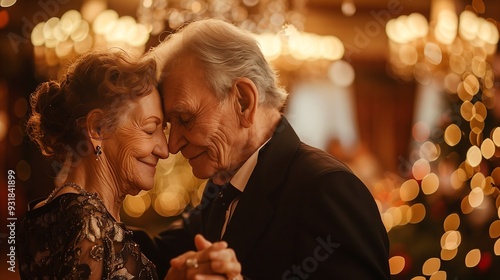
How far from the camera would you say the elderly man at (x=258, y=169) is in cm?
204

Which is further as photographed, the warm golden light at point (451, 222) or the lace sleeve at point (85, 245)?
the warm golden light at point (451, 222)

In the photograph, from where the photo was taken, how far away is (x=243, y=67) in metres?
2.25

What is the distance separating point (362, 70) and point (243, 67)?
531cm

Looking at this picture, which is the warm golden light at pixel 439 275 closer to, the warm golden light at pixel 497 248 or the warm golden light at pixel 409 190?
the warm golden light at pixel 497 248

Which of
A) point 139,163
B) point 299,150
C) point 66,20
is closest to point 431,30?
point 66,20

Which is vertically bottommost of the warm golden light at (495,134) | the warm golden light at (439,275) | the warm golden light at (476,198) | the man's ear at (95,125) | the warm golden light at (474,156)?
the warm golden light at (439,275)

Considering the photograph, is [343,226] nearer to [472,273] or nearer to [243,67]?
[243,67]

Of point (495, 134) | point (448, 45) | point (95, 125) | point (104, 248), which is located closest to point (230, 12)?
point (448, 45)

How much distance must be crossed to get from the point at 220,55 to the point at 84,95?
479mm

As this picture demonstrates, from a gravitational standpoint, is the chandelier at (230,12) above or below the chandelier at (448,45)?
above

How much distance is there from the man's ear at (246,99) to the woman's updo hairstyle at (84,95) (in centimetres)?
32

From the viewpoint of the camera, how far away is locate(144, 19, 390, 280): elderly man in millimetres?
2035

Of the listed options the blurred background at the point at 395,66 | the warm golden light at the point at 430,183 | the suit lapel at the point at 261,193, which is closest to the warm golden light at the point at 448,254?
the blurred background at the point at 395,66

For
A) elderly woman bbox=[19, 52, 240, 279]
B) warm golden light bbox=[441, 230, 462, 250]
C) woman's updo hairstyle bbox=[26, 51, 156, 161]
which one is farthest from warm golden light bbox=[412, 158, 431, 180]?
woman's updo hairstyle bbox=[26, 51, 156, 161]
